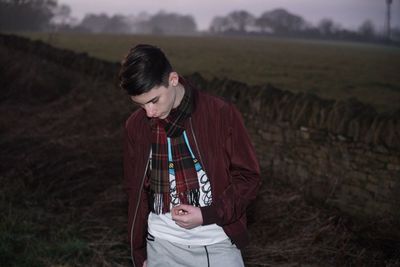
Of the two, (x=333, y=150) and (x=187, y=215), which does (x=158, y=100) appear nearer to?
(x=187, y=215)

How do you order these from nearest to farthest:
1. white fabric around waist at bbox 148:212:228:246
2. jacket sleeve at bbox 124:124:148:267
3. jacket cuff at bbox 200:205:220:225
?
jacket cuff at bbox 200:205:220:225 < white fabric around waist at bbox 148:212:228:246 < jacket sleeve at bbox 124:124:148:267

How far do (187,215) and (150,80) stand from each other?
599 mm

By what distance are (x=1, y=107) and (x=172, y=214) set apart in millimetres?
9911

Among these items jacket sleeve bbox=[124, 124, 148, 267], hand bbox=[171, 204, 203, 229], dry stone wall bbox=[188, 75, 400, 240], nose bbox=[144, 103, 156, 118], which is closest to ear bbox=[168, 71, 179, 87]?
nose bbox=[144, 103, 156, 118]

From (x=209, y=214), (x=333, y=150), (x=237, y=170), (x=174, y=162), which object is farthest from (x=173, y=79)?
(x=333, y=150)

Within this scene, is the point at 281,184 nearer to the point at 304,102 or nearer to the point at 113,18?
the point at 304,102

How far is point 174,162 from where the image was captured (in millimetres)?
2113

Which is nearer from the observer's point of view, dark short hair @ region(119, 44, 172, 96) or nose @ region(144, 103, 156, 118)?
dark short hair @ region(119, 44, 172, 96)

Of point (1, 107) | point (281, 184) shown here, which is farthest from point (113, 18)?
point (281, 184)

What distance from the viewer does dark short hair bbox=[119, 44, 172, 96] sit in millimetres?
1888

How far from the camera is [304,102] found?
5512 millimetres

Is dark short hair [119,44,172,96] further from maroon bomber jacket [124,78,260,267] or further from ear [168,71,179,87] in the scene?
maroon bomber jacket [124,78,260,267]

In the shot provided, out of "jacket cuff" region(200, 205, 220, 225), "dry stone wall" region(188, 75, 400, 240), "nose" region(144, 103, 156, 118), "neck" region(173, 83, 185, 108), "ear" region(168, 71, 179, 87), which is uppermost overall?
"ear" region(168, 71, 179, 87)

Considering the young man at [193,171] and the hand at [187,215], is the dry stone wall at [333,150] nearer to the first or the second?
the young man at [193,171]
